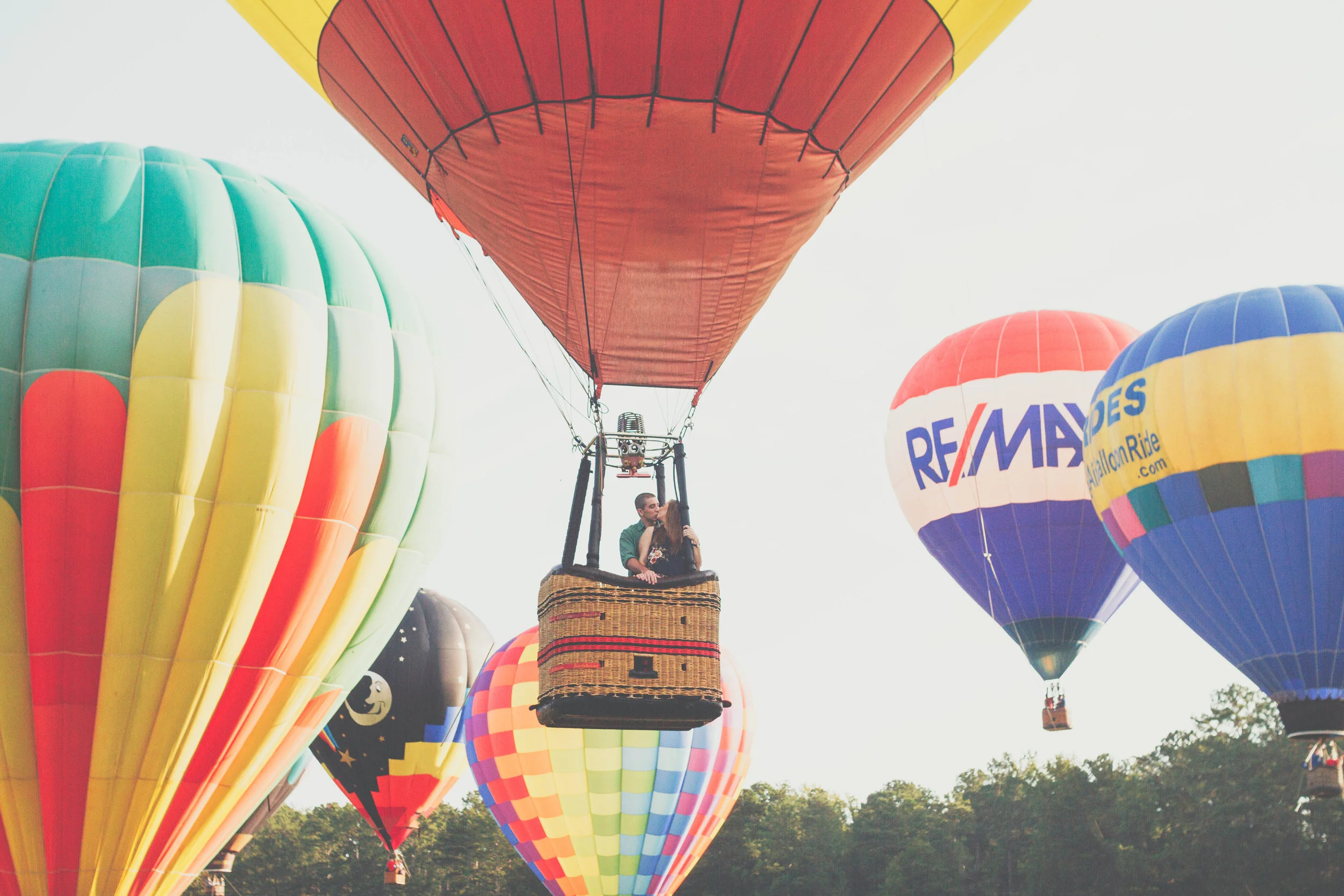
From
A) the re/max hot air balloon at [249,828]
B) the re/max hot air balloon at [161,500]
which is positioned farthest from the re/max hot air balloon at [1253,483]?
the re/max hot air balloon at [249,828]

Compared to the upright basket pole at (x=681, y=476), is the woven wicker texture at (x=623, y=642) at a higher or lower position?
lower

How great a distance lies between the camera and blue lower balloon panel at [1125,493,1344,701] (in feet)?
34.3

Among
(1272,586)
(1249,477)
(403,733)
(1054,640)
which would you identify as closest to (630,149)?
(1249,477)

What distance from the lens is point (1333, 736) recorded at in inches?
415

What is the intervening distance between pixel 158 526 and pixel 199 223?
6.26 feet

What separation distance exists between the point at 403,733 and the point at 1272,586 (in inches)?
355

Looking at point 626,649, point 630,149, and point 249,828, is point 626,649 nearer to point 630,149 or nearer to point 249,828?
point 630,149

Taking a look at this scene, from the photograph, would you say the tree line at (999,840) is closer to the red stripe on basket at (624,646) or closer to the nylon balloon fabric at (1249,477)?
the nylon balloon fabric at (1249,477)

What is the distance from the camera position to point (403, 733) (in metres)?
14.5

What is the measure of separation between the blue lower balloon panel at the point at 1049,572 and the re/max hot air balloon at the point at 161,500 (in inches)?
290

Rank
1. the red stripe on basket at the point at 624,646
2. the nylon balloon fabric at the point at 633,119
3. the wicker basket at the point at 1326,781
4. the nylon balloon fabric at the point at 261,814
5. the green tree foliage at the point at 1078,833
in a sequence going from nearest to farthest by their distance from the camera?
the red stripe on basket at the point at 624,646 → the nylon balloon fabric at the point at 633,119 → the wicker basket at the point at 1326,781 → the nylon balloon fabric at the point at 261,814 → the green tree foliage at the point at 1078,833

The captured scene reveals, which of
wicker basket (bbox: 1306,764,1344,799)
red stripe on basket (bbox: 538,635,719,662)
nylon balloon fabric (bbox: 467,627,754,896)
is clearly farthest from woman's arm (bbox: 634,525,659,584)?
nylon balloon fabric (bbox: 467,627,754,896)

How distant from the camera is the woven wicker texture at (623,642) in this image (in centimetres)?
471

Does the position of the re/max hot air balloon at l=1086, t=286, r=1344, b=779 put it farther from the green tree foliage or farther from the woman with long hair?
the green tree foliage
